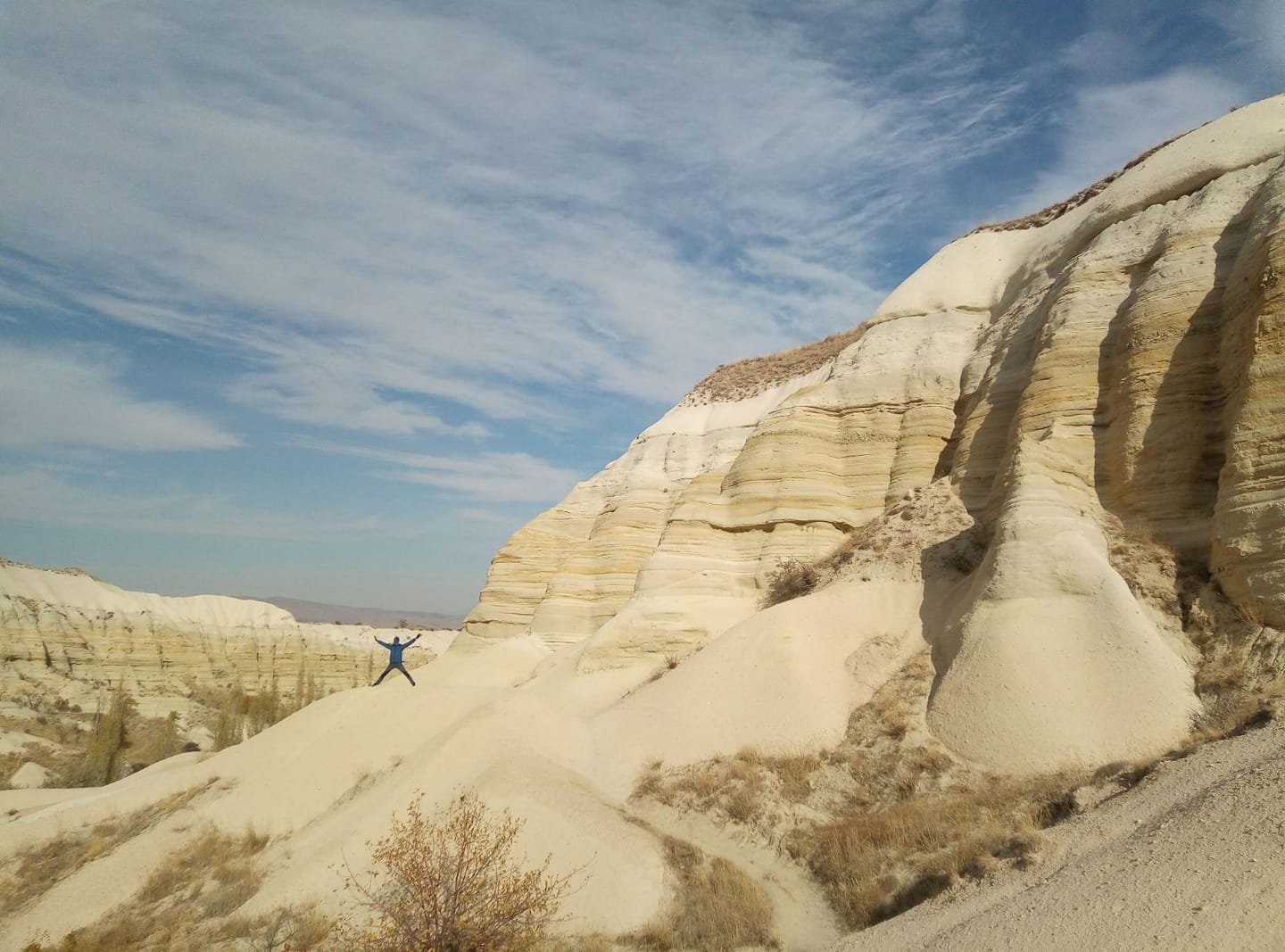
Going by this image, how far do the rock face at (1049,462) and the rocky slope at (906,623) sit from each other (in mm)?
55

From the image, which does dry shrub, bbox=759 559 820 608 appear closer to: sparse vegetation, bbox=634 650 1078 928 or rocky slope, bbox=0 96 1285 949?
rocky slope, bbox=0 96 1285 949

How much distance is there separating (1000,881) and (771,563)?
43.0 ft

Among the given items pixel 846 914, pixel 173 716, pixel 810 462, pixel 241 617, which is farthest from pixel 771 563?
pixel 241 617

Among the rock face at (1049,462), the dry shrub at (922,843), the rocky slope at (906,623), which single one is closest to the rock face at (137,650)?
the rocky slope at (906,623)

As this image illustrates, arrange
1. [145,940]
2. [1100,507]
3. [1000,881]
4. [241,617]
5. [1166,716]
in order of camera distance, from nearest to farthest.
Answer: [1000,881]
[1166,716]
[145,940]
[1100,507]
[241,617]

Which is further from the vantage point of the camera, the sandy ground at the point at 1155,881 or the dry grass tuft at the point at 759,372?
the dry grass tuft at the point at 759,372

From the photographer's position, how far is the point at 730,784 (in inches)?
451

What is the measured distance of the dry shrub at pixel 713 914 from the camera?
790 centimetres

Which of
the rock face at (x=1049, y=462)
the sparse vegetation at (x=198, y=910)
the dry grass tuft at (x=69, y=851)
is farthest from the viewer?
the dry grass tuft at (x=69, y=851)

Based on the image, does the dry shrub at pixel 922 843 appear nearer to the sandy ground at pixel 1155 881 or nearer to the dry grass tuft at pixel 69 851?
the sandy ground at pixel 1155 881

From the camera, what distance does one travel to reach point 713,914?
8.37 meters

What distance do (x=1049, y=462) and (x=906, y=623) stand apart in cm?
370

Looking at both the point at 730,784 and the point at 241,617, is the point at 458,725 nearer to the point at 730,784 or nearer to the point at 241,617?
the point at 730,784

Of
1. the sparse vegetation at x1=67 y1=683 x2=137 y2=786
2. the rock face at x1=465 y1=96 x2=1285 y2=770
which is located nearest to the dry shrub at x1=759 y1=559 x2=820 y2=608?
the rock face at x1=465 y1=96 x2=1285 y2=770
